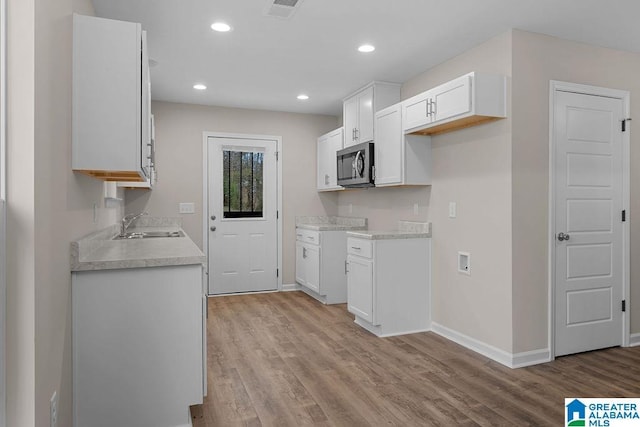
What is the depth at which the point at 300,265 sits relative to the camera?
5484 millimetres

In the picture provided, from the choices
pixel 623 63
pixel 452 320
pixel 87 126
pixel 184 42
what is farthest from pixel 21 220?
pixel 623 63

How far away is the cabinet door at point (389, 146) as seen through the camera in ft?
12.4

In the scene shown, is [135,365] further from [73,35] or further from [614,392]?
[614,392]

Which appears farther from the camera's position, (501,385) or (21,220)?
(501,385)

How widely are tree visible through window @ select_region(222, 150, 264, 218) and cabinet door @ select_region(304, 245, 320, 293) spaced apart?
89 centimetres

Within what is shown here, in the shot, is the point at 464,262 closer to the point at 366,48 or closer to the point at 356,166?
the point at 356,166

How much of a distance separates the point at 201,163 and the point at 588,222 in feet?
13.7

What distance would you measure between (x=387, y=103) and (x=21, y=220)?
3548 mm

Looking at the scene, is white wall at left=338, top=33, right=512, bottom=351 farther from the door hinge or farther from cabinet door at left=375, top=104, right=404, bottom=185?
the door hinge

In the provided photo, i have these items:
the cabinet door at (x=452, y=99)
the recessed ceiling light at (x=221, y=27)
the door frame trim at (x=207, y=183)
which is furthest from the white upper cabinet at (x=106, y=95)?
the door frame trim at (x=207, y=183)

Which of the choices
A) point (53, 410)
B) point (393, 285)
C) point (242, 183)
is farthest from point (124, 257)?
point (242, 183)

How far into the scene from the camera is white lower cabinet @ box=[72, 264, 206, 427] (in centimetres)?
196

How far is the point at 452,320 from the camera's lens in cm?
356

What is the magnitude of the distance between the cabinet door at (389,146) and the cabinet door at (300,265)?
173 centimetres
